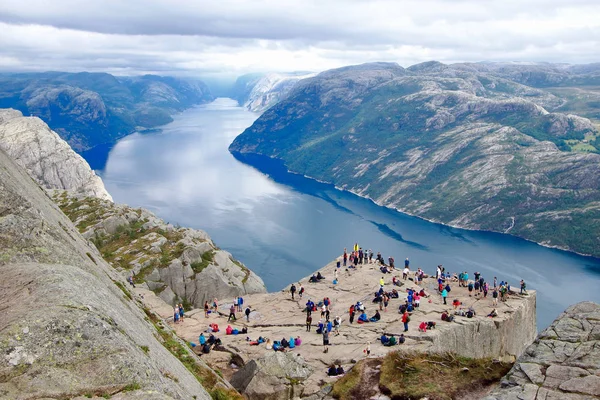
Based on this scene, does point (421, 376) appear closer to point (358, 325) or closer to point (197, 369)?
point (197, 369)

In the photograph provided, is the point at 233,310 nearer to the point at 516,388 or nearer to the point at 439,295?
the point at 439,295

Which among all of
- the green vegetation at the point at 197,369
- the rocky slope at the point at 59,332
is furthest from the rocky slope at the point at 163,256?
the rocky slope at the point at 59,332

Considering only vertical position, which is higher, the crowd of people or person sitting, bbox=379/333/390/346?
person sitting, bbox=379/333/390/346

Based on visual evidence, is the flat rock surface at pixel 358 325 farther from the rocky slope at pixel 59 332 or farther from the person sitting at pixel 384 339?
the rocky slope at pixel 59 332

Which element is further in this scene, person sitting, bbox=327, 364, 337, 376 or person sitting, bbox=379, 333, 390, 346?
person sitting, bbox=379, 333, 390, 346

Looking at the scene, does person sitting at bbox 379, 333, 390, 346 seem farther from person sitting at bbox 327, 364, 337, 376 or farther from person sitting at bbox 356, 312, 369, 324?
person sitting at bbox 356, 312, 369, 324

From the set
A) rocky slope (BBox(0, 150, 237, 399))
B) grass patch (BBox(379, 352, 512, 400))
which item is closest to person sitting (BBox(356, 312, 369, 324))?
grass patch (BBox(379, 352, 512, 400))
